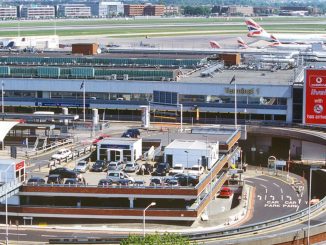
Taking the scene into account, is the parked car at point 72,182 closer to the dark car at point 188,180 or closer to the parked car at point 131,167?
the parked car at point 131,167

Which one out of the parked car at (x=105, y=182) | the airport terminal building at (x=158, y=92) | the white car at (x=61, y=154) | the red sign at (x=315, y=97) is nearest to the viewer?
the parked car at (x=105, y=182)

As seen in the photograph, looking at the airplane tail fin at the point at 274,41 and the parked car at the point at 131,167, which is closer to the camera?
the parked car at the point at 131,167

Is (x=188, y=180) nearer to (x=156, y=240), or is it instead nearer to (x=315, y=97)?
(x=156, y=240)

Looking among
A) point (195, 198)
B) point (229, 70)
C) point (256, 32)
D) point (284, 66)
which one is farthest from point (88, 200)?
point (256, 32)

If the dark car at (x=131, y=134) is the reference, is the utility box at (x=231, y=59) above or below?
above

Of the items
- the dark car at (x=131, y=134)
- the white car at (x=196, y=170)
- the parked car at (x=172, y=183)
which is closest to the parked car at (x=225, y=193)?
the white car at (x=196, y=170)


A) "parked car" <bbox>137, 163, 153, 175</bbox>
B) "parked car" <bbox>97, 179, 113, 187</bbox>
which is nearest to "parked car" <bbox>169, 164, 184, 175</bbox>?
"parked car" <bbox>137, 163, 153, 175</bbox>

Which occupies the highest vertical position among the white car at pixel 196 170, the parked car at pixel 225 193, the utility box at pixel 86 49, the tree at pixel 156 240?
the utility box at pixel 86 49
